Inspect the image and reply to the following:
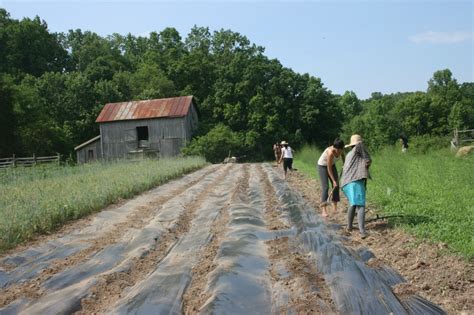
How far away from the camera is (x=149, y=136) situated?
40031mm

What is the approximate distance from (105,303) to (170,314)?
0.86 meters

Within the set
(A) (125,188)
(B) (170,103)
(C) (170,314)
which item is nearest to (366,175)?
(C) (170,314)

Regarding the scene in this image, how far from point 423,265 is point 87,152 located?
1619 inches

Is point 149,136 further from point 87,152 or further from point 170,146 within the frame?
point 87,152

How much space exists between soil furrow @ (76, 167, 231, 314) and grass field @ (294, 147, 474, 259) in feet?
12.4

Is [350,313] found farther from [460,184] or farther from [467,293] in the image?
[460,184]

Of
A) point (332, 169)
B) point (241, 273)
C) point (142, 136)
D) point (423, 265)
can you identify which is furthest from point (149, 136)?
point (423, 265)

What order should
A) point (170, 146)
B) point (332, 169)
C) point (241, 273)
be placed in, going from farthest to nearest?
point (170, 146) < point (332, 169) < point (241, 273)

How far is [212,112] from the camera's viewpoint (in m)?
49.4

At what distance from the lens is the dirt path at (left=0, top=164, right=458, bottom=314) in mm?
4508

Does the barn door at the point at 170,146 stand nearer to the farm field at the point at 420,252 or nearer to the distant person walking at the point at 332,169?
the farm field at the point at 420,252

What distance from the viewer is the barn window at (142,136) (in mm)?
40469

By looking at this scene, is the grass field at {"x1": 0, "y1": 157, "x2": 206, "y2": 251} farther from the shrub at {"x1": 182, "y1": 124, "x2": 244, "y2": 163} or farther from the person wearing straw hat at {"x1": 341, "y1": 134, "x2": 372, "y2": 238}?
the shrub at {"x1": 182, "y1": 124, "x2": 244, "y2": 163}

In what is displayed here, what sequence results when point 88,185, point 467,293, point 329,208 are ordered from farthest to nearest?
point 88,185
point 329,208
point 467,293
